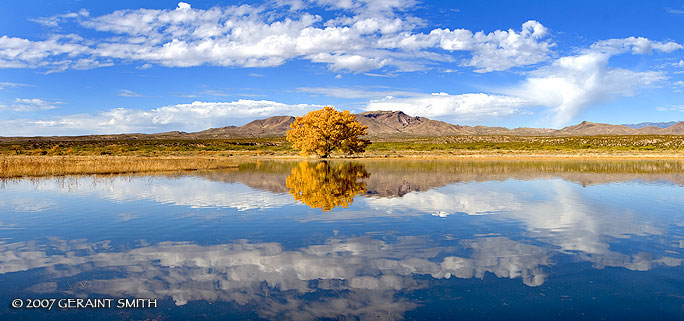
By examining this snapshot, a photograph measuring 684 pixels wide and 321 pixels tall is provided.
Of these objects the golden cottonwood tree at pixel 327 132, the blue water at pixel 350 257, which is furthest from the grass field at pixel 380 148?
the blue water at pixel 350 257

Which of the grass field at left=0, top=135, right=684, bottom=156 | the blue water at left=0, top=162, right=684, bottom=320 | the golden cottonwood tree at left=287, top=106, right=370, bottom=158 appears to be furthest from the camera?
the grass field at left=0, top=135, right=684, bottom=156

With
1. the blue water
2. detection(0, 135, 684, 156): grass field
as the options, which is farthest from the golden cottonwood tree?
the blue water

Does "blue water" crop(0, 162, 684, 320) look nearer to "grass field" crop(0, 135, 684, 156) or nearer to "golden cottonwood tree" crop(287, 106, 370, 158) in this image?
"golden cottonwood tree" crop(287, 106, 370, 158)

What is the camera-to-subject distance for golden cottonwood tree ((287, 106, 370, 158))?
74.4m

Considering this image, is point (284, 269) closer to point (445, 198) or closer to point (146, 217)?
point (146, 217)

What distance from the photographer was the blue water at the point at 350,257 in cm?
866

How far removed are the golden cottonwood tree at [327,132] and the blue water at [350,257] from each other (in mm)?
51119

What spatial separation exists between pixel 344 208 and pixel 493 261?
382 inches

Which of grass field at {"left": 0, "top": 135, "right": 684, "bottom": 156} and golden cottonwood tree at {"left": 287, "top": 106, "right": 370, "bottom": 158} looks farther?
grass field at {"left": 0, "top": 135, "right": 684, "bottom": 156}

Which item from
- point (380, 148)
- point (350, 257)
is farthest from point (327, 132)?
point (350, 257)

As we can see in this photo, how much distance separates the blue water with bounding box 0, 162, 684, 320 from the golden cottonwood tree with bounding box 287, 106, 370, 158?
5112cm

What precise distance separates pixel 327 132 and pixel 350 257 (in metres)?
63.0

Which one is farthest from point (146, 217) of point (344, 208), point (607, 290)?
point (607, 290)

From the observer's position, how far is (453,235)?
1469cm
